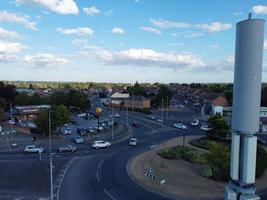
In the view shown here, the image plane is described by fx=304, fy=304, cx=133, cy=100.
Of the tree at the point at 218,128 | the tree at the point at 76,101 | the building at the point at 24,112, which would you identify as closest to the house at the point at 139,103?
the tree at the point at 76,101

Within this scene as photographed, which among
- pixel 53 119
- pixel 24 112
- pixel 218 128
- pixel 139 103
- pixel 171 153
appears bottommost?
pixel 171 153

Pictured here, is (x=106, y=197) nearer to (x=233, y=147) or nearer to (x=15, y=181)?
(x=15, y=181)

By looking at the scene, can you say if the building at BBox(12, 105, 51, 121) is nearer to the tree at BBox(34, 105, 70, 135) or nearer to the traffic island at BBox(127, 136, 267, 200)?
the tree at BBox(34, 105, 70, 135)

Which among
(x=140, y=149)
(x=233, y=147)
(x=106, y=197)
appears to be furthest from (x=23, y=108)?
(x=233, y=147)

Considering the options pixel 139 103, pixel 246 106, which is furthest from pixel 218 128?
pixel 139 103

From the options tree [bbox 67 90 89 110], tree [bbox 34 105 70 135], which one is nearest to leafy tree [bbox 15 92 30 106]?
tree [bbox 67 90 89 110]

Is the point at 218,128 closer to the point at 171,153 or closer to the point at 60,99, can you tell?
the point at 171,153
